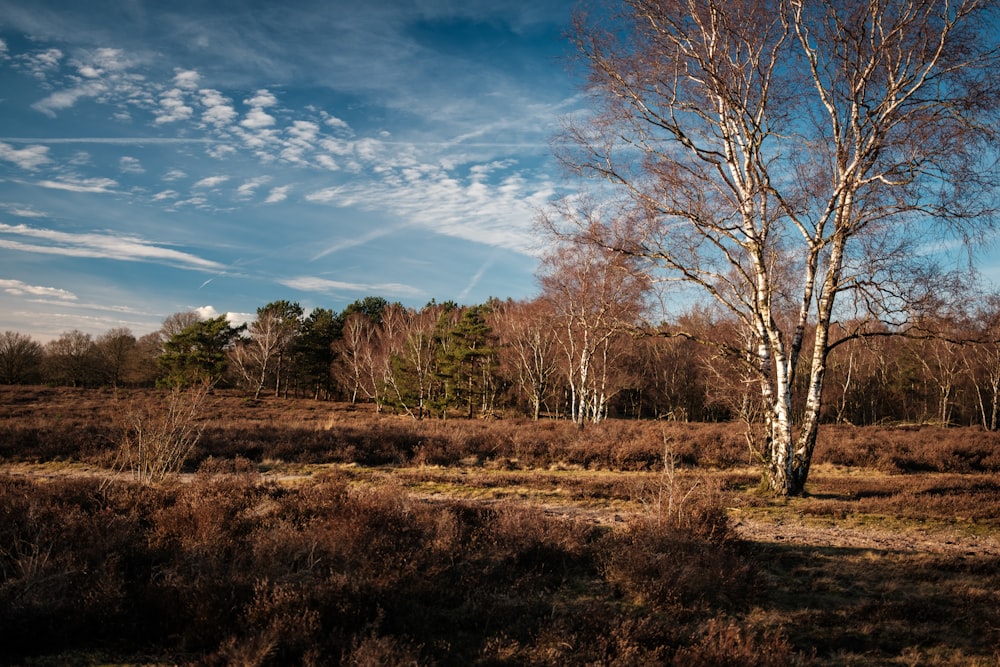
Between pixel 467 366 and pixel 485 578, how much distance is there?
114ft

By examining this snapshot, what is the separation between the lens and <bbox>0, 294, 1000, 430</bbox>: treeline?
Result: 1574 inches

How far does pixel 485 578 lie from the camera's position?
5969 millimetres

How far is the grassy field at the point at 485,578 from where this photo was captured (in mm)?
4535

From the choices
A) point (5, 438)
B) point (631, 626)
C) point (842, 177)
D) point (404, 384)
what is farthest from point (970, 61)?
point (404, 384)

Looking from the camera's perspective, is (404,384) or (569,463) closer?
(569,463)

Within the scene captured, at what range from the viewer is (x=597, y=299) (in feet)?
77.2

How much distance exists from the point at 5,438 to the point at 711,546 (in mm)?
20692

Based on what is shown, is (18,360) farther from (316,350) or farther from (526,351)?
(526,351)

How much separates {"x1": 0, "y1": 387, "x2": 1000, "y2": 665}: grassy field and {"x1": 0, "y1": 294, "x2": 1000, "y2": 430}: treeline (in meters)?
20.0

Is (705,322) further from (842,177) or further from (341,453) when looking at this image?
(341,453)

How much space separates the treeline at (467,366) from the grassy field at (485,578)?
19976 millimetres

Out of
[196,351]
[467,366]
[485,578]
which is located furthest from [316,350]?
[485,578]

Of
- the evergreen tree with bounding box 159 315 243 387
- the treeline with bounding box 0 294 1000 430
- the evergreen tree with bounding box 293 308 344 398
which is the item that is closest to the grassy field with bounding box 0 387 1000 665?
the treeline with bounding box 0 294 1000 430

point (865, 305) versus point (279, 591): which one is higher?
point (865, 305)
